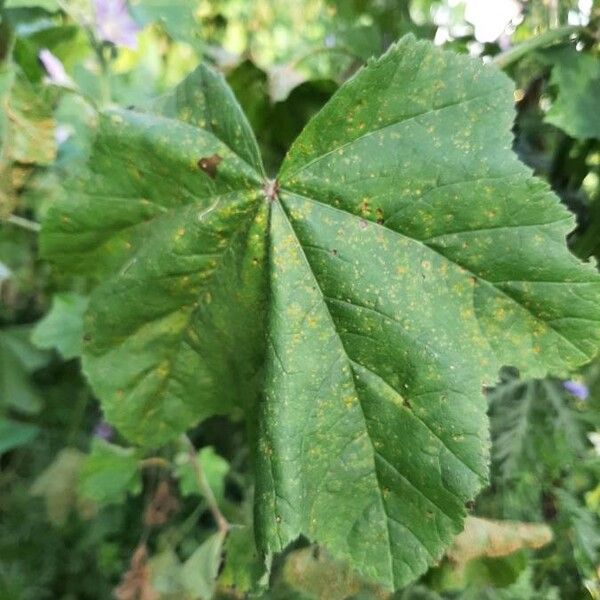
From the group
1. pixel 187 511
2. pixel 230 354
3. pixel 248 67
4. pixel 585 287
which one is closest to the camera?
pixel 585 287

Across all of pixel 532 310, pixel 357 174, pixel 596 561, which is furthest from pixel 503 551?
pixel 357 174

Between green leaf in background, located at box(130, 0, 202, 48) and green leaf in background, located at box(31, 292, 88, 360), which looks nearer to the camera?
green leaf in background, located at box(130, 0, 202, 48)

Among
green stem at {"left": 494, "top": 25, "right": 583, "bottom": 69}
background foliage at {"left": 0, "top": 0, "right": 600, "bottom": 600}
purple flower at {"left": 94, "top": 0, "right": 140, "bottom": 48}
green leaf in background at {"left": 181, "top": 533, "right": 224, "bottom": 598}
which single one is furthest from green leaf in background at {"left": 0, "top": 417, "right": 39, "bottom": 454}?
green stem at {"left": 494, "top": 25, "right": 583, "bottom": 69}

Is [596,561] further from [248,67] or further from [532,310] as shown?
[248,67]

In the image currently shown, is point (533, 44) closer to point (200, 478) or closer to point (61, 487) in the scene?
point (200, 478)

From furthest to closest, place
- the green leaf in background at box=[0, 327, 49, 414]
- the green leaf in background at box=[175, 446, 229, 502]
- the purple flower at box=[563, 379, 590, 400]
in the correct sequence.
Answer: the green leaf in background at box=[0, 327, 49, 414]
the green leaf in background at box=[175, 446, 229, 502]
the purple flower at box=[563, 379, 590, 400]

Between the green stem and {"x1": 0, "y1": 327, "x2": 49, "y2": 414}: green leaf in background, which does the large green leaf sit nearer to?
the green stem

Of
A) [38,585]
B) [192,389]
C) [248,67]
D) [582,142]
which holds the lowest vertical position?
[38,585]
